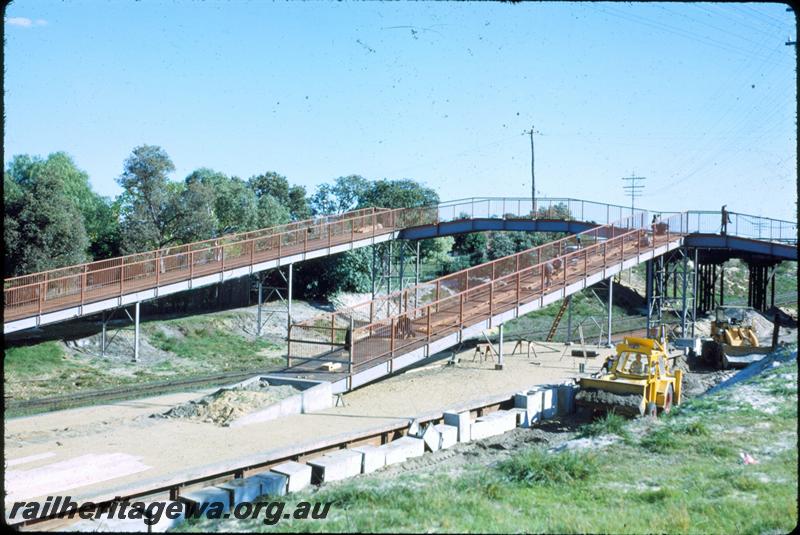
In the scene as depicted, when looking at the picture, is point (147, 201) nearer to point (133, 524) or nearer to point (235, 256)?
point (235, 256)

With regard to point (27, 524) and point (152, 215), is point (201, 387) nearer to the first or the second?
point (27, 524)

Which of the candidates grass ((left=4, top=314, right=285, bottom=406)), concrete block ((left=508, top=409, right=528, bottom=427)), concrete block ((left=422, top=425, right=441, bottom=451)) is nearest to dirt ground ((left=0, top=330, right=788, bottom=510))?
concrete block ((left=422, top=425, right=441, bottom=451))

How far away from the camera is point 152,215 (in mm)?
40438

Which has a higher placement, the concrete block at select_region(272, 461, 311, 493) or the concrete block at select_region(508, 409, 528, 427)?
the concrete block at select_region(272, 461, 311, 493)

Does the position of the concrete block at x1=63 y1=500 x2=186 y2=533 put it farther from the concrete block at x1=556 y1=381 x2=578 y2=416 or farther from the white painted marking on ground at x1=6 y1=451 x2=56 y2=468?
the concrete block at x1=556 y1=381 x2=578 y2=416

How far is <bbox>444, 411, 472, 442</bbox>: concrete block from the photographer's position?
53.7 ft

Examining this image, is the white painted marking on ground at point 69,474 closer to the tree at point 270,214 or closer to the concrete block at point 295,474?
the concrete block at point 295,474

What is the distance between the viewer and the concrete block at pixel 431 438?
15352 mm

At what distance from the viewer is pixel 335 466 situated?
12859 millimetres

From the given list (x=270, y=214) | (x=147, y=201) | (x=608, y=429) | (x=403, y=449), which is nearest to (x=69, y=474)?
(x=403, y=449)

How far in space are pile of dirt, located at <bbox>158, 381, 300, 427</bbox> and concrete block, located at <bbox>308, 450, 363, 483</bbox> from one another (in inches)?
155

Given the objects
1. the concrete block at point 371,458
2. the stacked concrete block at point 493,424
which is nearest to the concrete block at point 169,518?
the concrete block at point 371,458

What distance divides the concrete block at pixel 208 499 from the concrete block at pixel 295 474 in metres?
1.26

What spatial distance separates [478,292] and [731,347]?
34.6ft
